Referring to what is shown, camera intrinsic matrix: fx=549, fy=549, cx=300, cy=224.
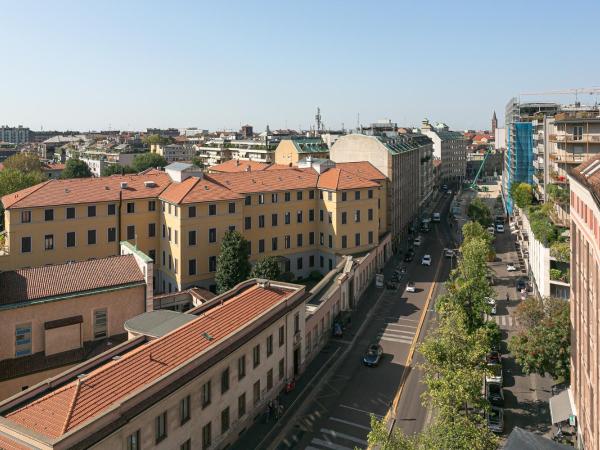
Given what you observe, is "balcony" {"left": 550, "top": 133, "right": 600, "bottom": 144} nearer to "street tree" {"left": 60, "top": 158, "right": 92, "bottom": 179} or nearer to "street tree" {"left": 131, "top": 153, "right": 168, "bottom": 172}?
"street tree" {"left": 131, "top": 153, "right": 168, "bottom": 172}

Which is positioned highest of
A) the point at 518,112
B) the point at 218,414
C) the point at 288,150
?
the point at 518,112

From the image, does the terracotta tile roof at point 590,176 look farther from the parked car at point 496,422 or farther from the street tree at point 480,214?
the street tree at point 480,214

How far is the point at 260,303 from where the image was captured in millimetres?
42625

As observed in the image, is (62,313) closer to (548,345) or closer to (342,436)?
(342,436)

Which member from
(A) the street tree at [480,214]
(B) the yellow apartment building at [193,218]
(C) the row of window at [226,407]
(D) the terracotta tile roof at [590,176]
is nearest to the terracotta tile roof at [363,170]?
(B) the yellow apartment building at [193,218]

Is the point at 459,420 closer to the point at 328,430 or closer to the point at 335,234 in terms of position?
the point at 328,430

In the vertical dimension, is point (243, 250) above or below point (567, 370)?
above

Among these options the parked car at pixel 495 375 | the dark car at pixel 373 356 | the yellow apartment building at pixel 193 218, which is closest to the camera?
the parked car at pixel 495 375

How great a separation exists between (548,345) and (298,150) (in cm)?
9505

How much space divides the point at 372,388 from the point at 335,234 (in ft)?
111

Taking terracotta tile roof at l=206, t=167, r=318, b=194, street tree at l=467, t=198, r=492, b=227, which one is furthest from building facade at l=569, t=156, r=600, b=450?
street tree at l=467, t=198, r=492, b=227

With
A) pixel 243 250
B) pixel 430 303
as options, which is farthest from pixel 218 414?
pixel 430 303

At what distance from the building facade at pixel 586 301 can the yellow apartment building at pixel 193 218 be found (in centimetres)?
4248

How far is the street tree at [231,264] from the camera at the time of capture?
64.2m
